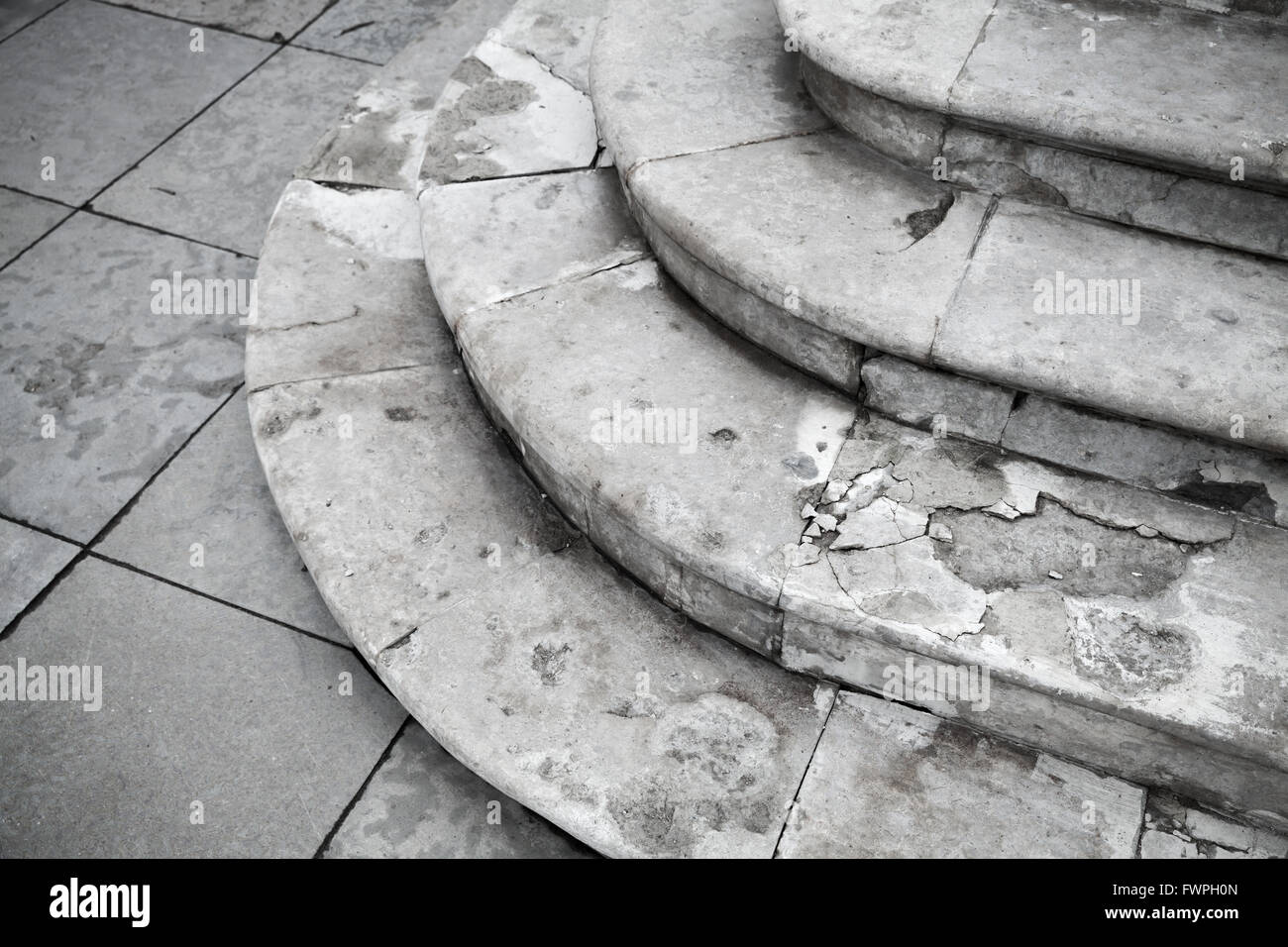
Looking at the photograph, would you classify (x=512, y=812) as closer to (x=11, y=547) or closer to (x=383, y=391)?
(x=383, y=391)

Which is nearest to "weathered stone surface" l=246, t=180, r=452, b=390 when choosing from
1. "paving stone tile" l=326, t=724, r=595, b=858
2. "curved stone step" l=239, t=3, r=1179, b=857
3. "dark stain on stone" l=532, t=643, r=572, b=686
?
"curved stone step" l=239, t=3, r=1179, b=857

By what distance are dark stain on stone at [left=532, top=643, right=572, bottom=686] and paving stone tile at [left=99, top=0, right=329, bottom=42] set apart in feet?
11.3

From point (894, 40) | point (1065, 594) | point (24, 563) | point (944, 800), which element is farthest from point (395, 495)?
point (894, 40)

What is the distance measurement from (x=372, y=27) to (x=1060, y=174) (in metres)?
3.29

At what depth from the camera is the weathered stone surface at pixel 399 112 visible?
388 centimetres

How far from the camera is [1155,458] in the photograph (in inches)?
97.5

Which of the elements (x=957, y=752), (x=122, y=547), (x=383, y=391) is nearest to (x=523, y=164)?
(x=383, y=391)

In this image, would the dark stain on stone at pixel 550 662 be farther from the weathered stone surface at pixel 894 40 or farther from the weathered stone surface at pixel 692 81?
the weathered stone surface at pixel 894 40

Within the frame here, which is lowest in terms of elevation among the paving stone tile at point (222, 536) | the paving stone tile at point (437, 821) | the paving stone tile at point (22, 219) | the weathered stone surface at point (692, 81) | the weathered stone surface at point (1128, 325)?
the paving stone tile at point (437, 821)

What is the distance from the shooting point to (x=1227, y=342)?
248 centimetres

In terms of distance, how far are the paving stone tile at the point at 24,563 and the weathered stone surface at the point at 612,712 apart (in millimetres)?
1096

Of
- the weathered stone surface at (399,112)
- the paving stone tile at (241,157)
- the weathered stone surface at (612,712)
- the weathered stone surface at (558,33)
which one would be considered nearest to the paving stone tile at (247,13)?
the paving stone tile at (241,157)

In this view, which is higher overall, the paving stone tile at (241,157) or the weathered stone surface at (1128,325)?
the weathered stone surface at (1128,325)
